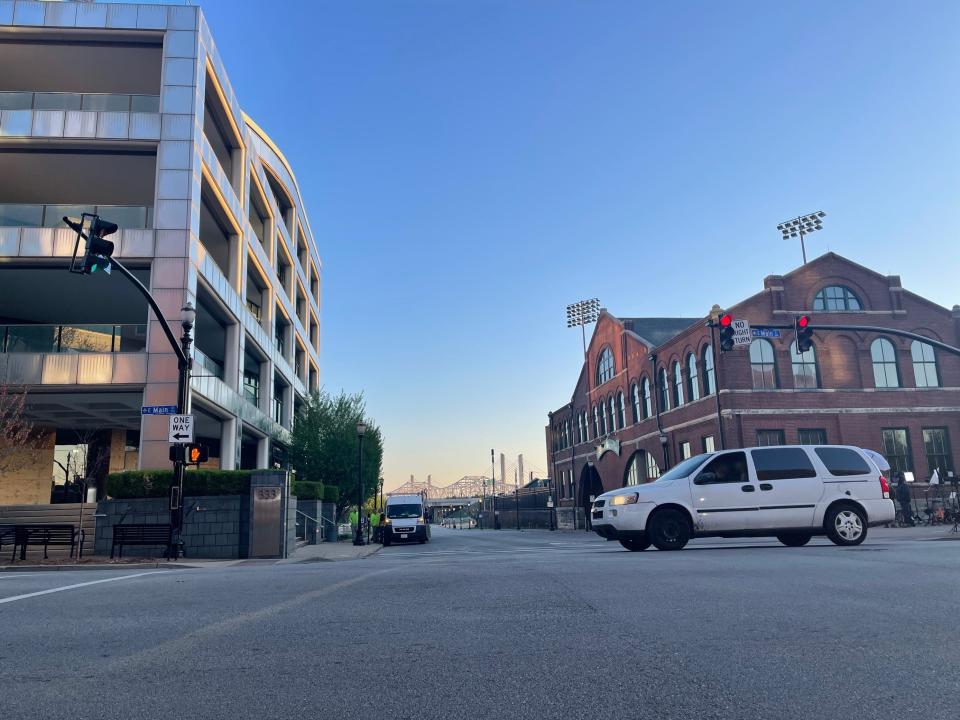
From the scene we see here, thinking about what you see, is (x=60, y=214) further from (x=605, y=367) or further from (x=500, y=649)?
(x=605, y=367)

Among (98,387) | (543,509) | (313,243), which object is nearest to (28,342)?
(98,387)

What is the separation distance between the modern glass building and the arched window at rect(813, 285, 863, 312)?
28180 millimetres

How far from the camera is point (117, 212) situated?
23781mm

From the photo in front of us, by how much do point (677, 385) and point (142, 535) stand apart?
101 ft

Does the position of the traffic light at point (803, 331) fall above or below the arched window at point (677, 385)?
below

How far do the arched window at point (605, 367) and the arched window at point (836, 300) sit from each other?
56.3 ft

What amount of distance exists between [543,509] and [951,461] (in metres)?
37.5

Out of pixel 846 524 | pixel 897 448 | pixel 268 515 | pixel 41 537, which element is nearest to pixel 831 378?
pixel 897 448

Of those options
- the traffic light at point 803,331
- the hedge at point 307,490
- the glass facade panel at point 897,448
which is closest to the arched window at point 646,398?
the glass facade panel at point 897,448

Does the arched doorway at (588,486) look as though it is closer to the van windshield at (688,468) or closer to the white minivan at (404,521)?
the white minivan at (404,521)

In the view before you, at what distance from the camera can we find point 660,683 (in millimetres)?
3977

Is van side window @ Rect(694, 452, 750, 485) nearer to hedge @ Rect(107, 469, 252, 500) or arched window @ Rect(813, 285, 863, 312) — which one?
hedge @ Rect(107, 469, 252, 500)

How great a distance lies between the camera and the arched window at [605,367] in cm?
5328

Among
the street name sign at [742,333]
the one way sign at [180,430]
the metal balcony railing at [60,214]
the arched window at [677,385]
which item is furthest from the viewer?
the arched window at [677,385]
